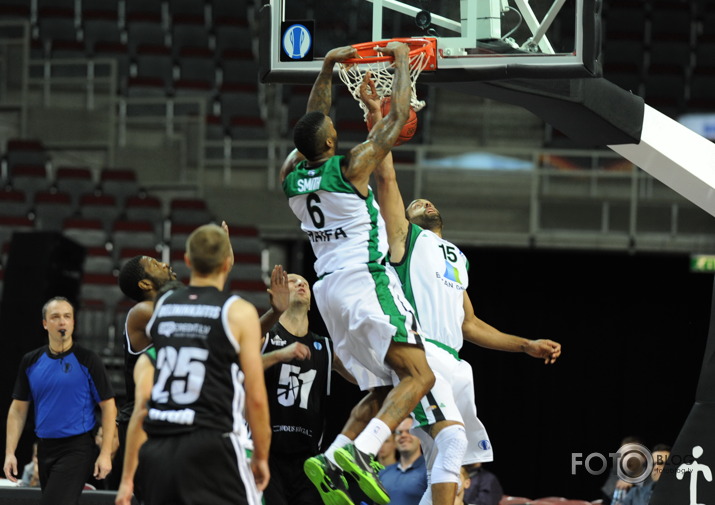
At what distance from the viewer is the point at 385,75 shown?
23.9 ft

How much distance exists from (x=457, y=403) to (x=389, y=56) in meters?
2.21

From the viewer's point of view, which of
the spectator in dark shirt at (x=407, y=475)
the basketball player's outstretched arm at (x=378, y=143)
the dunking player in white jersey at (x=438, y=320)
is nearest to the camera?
the basketball player's outstretched arm at (x=378, y=143)

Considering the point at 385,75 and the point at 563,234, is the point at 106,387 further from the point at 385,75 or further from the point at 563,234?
the point at 563,234

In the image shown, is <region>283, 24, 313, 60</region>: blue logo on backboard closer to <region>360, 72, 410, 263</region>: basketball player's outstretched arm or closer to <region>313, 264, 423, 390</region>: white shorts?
<region>360, 72, 410, 263</region>: basketball player's outstretched arm

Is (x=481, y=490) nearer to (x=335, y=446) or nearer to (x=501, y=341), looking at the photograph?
(x=501, y=341)

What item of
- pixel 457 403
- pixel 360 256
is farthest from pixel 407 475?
pixel 360 256

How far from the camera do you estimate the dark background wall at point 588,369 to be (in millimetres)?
15430

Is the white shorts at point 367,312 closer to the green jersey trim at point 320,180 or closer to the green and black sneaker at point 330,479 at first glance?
the green jersey trim at point 320,180

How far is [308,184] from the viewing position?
6406 millimetres

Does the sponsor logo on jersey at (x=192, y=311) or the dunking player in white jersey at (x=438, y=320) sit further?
the dunking player in white jersey at (x=438, y=320)

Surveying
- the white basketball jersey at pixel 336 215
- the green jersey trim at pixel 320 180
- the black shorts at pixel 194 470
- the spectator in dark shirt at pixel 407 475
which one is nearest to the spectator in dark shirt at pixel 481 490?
the spectator in dark shirt at pixel 407 475

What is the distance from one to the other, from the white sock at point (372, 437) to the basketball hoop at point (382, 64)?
1962 mm

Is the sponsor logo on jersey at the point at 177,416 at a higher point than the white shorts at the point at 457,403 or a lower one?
higher

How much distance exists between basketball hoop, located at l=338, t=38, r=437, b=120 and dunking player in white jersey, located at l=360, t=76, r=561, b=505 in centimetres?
36
